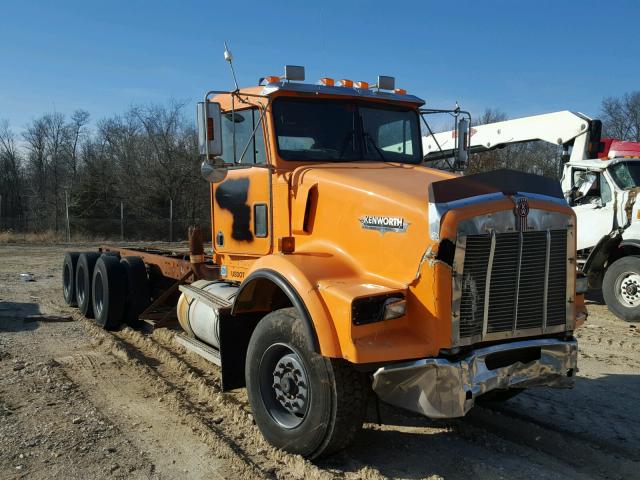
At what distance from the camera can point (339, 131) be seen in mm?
5000

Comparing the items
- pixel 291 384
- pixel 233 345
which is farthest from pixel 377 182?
pixel 233 345

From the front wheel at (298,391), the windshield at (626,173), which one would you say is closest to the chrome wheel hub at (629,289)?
the windshield at (626,173)

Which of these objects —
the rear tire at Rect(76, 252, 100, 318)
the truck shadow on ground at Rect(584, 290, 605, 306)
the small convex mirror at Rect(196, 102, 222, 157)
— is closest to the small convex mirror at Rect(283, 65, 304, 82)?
the small convex mirror at Rect(196, 102, 222, 157)

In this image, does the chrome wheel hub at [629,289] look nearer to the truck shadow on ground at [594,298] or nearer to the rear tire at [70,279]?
the truck shadow on ground at [594,298]

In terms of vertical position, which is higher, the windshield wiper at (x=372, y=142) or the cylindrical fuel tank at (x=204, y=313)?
the windshield wiper at (x=372, y=142)

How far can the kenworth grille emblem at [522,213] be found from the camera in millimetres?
3523

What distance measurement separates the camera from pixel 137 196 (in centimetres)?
3709

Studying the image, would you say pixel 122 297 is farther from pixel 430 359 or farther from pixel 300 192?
pixel 430 359

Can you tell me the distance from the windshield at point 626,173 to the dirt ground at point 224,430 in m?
4.18

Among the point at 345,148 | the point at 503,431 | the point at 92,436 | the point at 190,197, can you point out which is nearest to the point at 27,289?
the point at 92,436

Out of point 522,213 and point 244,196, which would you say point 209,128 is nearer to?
point 244,196

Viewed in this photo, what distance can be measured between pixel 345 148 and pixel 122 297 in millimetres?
4567

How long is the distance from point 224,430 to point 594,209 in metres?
8.18

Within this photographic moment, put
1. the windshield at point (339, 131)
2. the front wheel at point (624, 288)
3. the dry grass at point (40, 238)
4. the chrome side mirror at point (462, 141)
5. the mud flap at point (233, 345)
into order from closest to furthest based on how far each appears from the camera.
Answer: the mud flap at point (233, 345), the windshield at point (339, 131), the chrome side mirror at point (462, 141), the front wheel at point (624, 288), the dry grass at point (40, 238)
